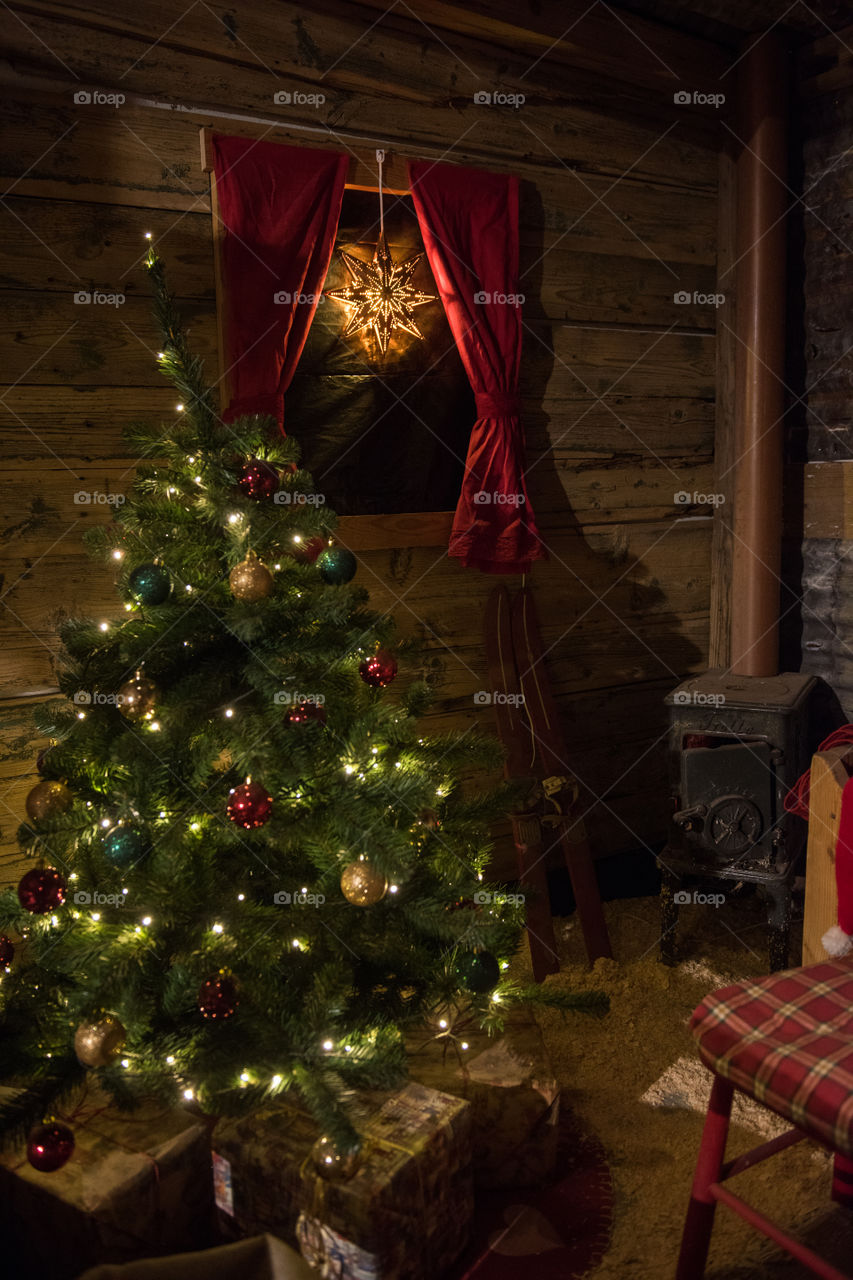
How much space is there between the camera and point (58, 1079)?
2080mm

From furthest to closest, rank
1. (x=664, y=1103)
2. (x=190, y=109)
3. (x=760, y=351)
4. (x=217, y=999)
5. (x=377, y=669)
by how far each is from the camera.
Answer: (x=760, y=351)
(x=190, y=109)
(x=664, y=1103)
(x=377, y=669)
(x=217, y=999)

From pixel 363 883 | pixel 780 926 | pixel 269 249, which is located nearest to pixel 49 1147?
pixel 363 883

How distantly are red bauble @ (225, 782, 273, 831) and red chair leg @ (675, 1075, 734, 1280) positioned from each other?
3.50 feet

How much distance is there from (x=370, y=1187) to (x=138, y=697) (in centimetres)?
113

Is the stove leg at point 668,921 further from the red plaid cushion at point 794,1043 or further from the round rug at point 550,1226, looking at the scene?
the red plaid cushion at point 794,1043

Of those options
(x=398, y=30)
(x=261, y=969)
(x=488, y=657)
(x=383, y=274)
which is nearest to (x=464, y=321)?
(x=383, y=274)

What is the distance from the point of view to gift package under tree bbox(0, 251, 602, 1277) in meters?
2.03

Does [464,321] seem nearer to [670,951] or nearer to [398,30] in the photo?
[398,30]

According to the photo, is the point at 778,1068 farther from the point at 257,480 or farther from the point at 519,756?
the point at 519,756

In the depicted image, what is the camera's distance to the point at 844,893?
2318 mm

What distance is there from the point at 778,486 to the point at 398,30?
6.99 feet

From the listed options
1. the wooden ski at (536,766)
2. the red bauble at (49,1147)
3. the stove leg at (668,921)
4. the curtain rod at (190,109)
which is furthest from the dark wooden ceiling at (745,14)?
the red bauble at (49,1147)

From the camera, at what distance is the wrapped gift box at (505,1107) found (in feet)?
7.59

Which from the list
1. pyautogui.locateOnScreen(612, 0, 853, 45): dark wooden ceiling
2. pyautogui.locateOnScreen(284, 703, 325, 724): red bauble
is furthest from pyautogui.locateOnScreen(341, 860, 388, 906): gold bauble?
pyautogui.locateOnScreen(612, 0, 853, 45): dark wooden ceiling
